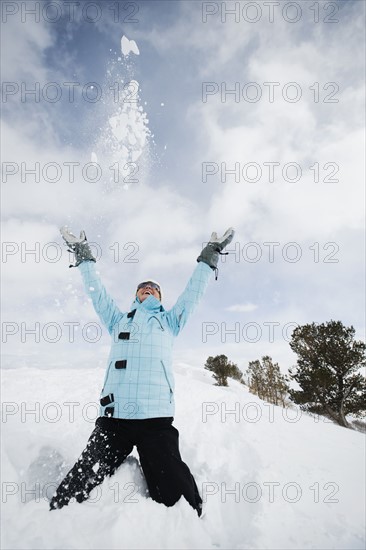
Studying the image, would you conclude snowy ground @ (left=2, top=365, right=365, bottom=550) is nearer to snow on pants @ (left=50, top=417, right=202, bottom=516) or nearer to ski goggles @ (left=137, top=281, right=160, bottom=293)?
snow on pants @ (left=50, top=417, right=202, bottom=516)

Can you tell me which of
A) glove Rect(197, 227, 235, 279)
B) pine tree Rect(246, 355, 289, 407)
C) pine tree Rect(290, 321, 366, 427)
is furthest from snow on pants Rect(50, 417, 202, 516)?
pine tree Rect(246, 355, 289, 407)

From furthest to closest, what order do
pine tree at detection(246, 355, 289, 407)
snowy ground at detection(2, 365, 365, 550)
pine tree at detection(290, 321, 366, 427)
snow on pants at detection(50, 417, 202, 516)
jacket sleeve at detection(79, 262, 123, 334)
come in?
pine tree at detection(246, 355, 289, 407)
pine tree at detection(290, 321, 366, 427)
jacket sleeve at detection(79, 262, 123, 334)
snow on pants at detection(50, 417, 202, 516)
snowy ground at detection(2, 365, 365, 550)

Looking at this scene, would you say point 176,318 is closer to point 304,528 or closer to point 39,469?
point 39,469

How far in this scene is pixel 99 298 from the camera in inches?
142

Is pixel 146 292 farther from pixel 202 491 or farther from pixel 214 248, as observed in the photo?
pixel 202 491

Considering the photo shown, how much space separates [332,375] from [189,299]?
21.0 metres

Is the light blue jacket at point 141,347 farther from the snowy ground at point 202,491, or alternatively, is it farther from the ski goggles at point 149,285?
the snowy ground at point 202,491

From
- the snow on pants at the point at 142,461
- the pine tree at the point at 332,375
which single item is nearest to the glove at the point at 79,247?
the snow on pants at the point at 142,461

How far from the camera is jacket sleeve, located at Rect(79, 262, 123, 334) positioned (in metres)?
3.61

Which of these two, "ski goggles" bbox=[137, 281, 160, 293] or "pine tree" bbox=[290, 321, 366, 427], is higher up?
"ski goggles" bbox=[137, 281, 160, 293]

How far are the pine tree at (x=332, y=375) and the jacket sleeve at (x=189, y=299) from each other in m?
20.6

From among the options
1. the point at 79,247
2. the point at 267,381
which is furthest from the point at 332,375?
the point at 79,247

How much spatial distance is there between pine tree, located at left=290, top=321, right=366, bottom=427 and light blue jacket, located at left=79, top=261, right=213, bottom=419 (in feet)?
67.9

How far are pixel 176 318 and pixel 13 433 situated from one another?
2480 mm
